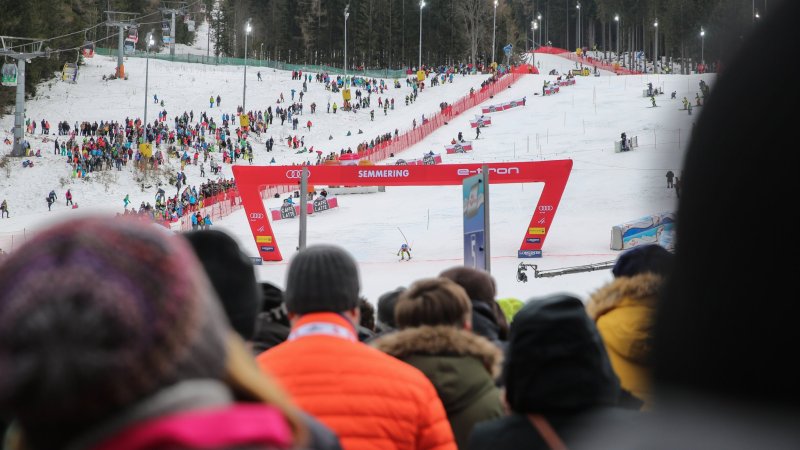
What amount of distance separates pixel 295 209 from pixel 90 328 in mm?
28311

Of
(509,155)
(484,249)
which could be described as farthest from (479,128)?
(484,249)

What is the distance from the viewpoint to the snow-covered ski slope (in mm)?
20953

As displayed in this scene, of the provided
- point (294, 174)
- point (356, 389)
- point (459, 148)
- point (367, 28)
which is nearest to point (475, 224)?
point (294, 174)

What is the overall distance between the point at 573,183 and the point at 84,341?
99.2ft

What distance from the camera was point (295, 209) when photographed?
95.0 ft

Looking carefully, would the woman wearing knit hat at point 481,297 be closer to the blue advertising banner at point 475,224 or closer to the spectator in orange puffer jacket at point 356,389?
the spectator in orange puffer jacket at point 356,389

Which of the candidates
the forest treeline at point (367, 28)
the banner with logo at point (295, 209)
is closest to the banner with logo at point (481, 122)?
the banner with logo at point (295, 209)

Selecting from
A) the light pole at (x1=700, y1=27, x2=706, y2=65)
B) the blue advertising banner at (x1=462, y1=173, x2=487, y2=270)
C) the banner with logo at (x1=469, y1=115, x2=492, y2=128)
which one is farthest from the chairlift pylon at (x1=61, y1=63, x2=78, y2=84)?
the light pole at (x1=700, y1=27, x2=706, y2=65)

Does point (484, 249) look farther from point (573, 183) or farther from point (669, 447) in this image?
point (573, 183)

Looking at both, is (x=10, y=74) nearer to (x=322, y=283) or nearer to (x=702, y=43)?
(x=322, y=283)

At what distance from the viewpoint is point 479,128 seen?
4212 centimetres

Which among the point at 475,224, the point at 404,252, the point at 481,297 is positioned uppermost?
the point at 475,224

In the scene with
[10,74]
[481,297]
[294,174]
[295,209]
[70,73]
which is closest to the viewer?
[481,297]

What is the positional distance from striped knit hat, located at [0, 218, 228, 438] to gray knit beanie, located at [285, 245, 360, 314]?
169cm
